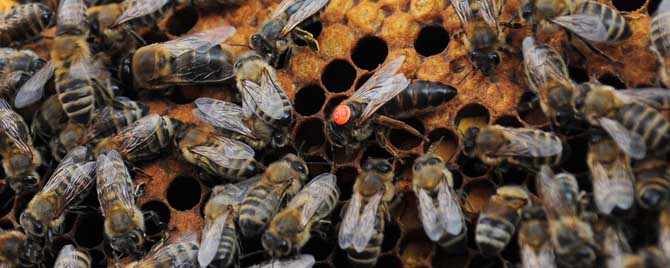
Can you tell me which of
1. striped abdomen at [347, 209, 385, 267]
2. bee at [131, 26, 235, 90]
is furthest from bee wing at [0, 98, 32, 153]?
striped abdomen at [347, 209, 385, 267]

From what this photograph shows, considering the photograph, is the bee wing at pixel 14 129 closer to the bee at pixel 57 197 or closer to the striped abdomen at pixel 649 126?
the bee at pixel 57 197

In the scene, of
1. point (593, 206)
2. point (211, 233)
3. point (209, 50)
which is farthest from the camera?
point (209, 50)

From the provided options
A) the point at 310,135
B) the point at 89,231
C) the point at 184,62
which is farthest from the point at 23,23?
the point at 310,135

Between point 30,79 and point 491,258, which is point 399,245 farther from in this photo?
point 30,79

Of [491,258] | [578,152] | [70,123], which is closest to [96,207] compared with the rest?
[70,123]

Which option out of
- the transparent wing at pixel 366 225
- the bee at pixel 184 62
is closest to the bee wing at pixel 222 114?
the bee at pixel 184 62

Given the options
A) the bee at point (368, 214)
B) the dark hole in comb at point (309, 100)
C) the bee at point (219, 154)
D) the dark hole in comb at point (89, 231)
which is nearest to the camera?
the bee at point (368, 214)
